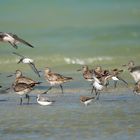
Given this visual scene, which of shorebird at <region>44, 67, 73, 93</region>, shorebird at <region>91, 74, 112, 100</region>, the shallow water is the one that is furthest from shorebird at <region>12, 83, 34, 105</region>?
shorebird at <region>44, 67, 73, 93</region>

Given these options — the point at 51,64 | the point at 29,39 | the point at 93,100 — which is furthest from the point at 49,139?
the point at 29,39

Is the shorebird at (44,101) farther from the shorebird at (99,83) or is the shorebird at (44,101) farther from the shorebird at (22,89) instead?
the shorebird at (99,83)

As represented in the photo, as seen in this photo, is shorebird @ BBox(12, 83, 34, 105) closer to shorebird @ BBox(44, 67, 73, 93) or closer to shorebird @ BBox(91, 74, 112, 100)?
shorebird @ BBox(91, 74, 112, 100)

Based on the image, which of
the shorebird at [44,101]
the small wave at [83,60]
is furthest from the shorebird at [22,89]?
the small wave at [83,60]

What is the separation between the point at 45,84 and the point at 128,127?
25.0 feet

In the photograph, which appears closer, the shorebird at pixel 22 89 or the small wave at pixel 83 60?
the shorebird at pixel 22 89

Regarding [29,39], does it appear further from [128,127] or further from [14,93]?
[128,127]

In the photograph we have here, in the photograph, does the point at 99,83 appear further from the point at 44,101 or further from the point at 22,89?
the point at 44,101

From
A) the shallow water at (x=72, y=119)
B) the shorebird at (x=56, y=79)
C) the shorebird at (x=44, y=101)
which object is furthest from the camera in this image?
the shorebird at (x=56, y=79)

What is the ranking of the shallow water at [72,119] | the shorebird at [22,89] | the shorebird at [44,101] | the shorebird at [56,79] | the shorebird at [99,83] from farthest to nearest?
the shorebird at [56,79]
the shorebird at [99,83]
the shorebird at [22,89]
the shorebird at [44,101]
the shallow water at [72,119]

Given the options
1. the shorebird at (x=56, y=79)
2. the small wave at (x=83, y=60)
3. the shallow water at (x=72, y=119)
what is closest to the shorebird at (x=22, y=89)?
the shallow water at (x=72, y=119)

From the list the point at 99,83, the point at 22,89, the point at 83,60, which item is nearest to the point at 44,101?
the point at 22,89

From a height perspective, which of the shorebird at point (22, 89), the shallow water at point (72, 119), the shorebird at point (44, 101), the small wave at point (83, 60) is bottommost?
the shallow water at point (72, 119)

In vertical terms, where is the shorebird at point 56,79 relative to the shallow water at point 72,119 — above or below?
above
